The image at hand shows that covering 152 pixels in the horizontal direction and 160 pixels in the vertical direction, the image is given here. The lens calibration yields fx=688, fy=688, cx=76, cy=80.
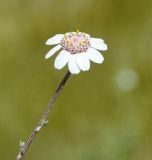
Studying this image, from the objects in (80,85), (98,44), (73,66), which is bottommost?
(73,66)

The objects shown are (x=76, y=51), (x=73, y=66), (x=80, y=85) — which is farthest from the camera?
(x=80, y=85)

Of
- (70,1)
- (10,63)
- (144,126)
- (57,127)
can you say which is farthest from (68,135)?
(70,1)

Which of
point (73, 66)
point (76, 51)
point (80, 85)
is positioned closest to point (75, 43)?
point (76, 51)

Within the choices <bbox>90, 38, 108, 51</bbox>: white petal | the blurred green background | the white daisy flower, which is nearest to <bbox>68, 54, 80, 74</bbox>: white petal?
the white daisy flower

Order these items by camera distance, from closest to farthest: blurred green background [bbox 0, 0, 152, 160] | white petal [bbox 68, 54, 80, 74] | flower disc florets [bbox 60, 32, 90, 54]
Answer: white petal [bbox 68, 54, 80, 74]
flower disc florets [bbox 60, 32, 90, 54]
blurred green background [bbox 0, 0, 152, 160]

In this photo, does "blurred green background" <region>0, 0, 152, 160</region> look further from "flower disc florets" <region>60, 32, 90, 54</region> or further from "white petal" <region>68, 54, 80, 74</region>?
"white petal" <region>68, 54, 80, 74</region>

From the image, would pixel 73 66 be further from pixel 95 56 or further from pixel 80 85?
pixel 80 85

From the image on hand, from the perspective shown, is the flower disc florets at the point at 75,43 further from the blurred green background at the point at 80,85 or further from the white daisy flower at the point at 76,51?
the blurred green background at the point at 80,85
